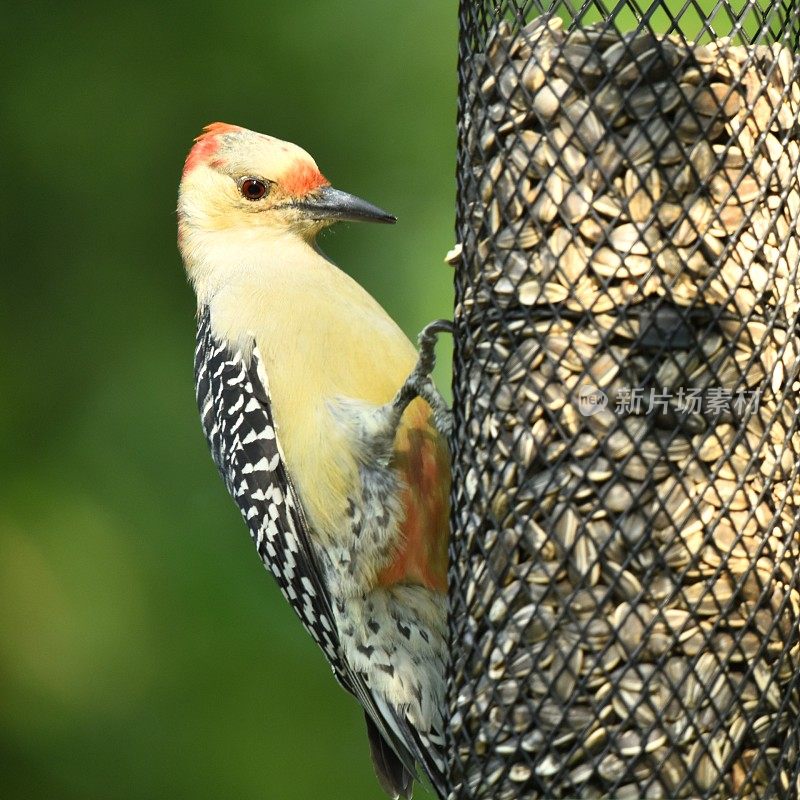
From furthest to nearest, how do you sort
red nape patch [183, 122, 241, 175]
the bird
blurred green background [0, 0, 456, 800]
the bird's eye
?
blurred green background [0, 0, 456, 800], red nape patch [183, 122, 241, 175], the bird's eye, the bird

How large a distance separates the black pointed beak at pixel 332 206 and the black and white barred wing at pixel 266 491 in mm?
677

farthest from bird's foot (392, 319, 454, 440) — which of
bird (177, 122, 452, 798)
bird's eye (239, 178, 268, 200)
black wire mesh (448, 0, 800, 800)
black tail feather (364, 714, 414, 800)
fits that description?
bird's eye (239, 178, 268, 200)

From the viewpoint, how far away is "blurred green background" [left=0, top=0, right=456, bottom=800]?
6504 mm

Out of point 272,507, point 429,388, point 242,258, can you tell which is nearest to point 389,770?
point 272,507

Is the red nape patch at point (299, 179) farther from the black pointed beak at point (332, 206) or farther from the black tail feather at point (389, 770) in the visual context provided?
the black tail feather at point (389, 770)

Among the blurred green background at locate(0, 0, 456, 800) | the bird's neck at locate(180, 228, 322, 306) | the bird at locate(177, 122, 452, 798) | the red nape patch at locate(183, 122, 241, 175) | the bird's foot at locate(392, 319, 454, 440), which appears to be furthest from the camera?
the blurred green background at locate(0, 0, 456, 800)

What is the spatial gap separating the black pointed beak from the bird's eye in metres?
0.16

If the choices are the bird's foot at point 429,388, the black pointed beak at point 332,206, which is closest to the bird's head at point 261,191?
the black pointed beak at point 332,206

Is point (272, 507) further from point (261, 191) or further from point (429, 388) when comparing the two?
point (261, 191)

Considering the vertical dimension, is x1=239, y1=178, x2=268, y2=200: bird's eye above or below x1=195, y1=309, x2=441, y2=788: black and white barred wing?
above

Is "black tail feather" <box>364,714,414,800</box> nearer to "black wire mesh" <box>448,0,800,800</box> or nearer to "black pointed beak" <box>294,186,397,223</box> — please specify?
"black wire mesh" <box>448,0,800,800</box>

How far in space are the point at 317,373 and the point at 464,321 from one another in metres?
1.04

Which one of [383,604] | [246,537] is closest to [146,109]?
[246,537]

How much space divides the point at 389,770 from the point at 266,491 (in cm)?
104
